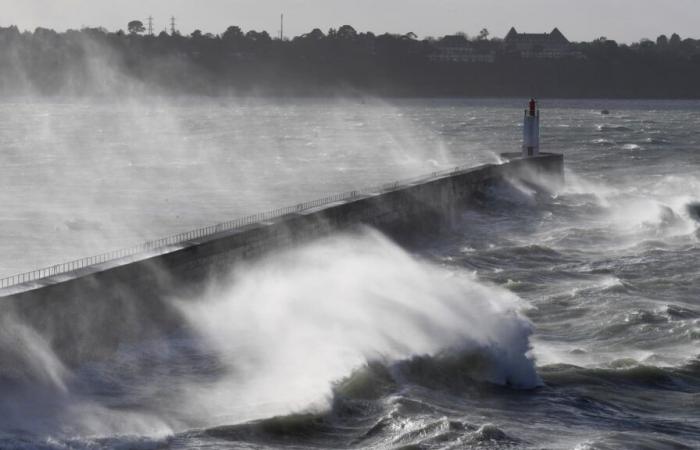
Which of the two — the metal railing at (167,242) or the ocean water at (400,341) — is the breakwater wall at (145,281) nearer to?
the metal railing at (167,242)

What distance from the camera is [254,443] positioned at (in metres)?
13.3

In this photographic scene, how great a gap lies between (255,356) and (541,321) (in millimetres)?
5770

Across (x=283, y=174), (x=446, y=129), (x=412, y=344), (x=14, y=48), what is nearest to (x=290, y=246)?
(x=412, y=344)

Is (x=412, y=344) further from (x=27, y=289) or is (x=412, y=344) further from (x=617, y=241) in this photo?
(x=617, y=241)

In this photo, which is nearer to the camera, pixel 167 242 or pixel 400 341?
pixel 400 341

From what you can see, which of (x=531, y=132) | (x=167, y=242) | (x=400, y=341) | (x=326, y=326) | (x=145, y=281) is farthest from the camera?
(x=531, y=132)

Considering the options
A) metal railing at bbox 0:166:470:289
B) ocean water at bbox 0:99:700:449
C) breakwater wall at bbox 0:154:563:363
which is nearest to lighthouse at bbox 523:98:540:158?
ocean water at bbox 0:99:700:449

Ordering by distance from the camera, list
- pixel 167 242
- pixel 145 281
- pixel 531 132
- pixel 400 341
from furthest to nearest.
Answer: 1. pixel 531 132
2. pixel 167 242
3. pixel 145 281
4. pixel 400 341

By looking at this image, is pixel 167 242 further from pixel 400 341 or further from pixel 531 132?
pixel 531 132

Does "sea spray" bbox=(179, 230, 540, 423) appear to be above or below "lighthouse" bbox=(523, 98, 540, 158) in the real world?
below

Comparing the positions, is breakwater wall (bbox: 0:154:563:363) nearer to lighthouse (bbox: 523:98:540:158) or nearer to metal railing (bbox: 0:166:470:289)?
metal railing (bbox: 0:166:470:289)

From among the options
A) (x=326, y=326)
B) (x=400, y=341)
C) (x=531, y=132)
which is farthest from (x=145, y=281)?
(x=531, y=132)

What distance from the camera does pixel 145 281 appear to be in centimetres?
1822

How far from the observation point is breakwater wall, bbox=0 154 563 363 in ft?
52.2
